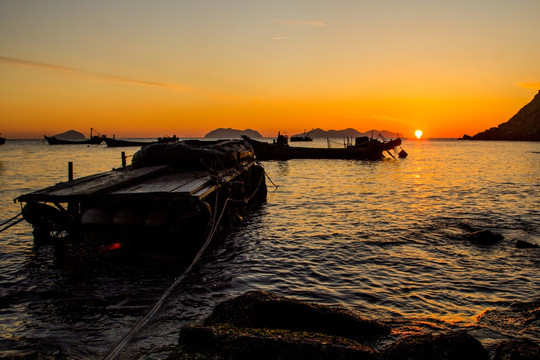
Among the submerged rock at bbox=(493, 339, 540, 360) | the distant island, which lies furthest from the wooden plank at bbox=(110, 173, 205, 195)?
the distant island

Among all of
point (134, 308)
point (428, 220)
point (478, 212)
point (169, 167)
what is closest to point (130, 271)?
point (134, 308)

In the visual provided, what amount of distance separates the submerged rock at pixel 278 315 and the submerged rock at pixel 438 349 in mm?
1158

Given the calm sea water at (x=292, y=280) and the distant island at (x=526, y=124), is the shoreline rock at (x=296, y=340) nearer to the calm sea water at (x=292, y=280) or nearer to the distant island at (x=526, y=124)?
the calm sea water at (x=292, y=280)

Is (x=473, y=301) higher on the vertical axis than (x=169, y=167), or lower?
lower

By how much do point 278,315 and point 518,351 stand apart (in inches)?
125

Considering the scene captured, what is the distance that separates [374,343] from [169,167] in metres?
11.1

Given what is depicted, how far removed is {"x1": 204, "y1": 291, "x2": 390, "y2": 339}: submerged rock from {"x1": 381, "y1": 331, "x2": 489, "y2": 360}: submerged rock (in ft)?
3.80

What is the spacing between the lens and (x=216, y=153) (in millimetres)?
16656

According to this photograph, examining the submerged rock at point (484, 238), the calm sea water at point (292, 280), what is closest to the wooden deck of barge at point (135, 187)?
the calm sea water at point (292, 280)

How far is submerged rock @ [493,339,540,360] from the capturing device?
445cm

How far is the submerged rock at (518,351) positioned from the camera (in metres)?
4.45

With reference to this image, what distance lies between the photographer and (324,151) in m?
65.5

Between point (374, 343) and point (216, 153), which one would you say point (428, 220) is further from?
point (374, 343)

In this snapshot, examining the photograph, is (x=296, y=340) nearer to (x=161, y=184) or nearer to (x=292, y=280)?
(x=292, y=280)
